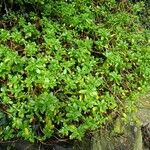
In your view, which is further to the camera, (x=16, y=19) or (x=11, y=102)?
(x=16, y=19)

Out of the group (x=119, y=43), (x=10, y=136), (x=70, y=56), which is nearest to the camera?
(x=10, y=136)

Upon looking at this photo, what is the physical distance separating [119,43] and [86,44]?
575 millimetres

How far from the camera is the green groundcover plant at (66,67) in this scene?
314 centimetres

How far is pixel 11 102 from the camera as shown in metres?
3.13

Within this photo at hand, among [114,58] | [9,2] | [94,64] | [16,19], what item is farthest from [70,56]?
[9,2]

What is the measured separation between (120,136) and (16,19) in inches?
67.2

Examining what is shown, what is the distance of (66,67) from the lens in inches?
141

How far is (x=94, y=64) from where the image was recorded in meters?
3.83

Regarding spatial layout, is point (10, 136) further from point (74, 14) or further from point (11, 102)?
point (74, 14)

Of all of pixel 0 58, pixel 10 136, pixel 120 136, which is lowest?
pixel 120 136

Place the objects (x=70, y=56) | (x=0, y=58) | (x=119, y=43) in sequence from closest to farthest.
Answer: (x=0, y=58)
(x=70, y=56)
(x=119, y=43)

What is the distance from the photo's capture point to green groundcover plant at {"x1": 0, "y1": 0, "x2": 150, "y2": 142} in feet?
10.3

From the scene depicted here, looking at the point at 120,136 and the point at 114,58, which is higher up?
the point at 114,58

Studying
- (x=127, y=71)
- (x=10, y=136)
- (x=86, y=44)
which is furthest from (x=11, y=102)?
(x=127, y=71)
